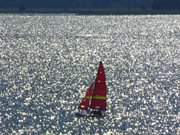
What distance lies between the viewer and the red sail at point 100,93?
114688mm

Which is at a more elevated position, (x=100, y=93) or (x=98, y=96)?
(x=100, y=93)

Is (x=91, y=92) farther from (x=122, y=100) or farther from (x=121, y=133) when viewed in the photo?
(x=122, y=100)

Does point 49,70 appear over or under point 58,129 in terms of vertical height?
over

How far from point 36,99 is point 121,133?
37.8 m

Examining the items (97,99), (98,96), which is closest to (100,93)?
(98,96)

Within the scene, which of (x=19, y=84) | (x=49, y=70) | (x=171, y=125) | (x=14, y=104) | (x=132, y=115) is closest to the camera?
(x=171, y=125)

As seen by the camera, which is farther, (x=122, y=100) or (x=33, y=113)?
(x=122, y=100)

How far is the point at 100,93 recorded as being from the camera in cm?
11519

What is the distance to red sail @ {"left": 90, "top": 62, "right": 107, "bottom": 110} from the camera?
114688mm

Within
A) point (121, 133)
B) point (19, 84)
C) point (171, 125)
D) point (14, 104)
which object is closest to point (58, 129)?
point (121, 133)

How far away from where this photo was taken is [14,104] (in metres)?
131

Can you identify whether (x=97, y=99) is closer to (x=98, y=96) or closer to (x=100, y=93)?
(x=98, y=96)

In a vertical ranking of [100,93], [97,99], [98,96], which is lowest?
[97,99]

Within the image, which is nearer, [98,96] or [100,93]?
[100,93]
